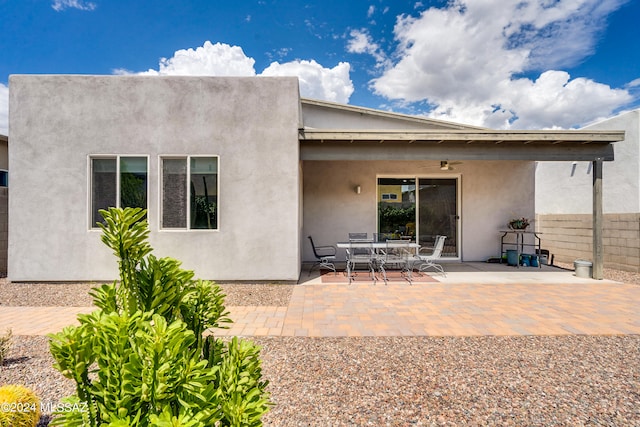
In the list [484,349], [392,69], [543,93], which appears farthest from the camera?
[543,93]

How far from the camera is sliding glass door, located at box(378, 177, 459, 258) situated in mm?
9367

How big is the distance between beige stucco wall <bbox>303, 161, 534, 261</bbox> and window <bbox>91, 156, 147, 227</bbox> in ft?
14.4

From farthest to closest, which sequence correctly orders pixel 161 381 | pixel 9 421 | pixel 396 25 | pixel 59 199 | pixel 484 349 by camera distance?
pixel 396 25 → pixel 59 199 → pixel 484 349 → pixel 9 421 → pixel 161 381

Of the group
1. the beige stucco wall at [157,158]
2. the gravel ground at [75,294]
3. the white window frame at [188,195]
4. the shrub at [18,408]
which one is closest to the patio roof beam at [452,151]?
the beige stucco wall at [157,158]

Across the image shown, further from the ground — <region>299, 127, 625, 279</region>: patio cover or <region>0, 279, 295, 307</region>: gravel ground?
<region>299, 127, 625, 279</region>: patio cover

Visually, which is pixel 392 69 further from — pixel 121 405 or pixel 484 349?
pixel 121 405

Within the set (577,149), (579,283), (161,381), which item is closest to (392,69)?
(577,149)

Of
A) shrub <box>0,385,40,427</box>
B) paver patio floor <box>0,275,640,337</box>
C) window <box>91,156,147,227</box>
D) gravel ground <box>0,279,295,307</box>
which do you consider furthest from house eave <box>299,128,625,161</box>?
shrub <box>0,385,40,427</box>

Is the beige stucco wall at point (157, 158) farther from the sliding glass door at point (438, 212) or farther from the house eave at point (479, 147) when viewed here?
the sliding glass door at point (438, 212)

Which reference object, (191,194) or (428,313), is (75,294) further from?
(428,313)

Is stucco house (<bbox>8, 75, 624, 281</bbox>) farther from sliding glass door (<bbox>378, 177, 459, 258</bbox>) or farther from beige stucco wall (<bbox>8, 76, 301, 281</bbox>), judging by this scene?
sliding glass door (<bbox>378, 177, 459, 258</bbox>)

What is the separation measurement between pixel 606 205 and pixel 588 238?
1.27 m

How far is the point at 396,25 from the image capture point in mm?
11742

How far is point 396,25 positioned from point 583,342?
39.7ft
